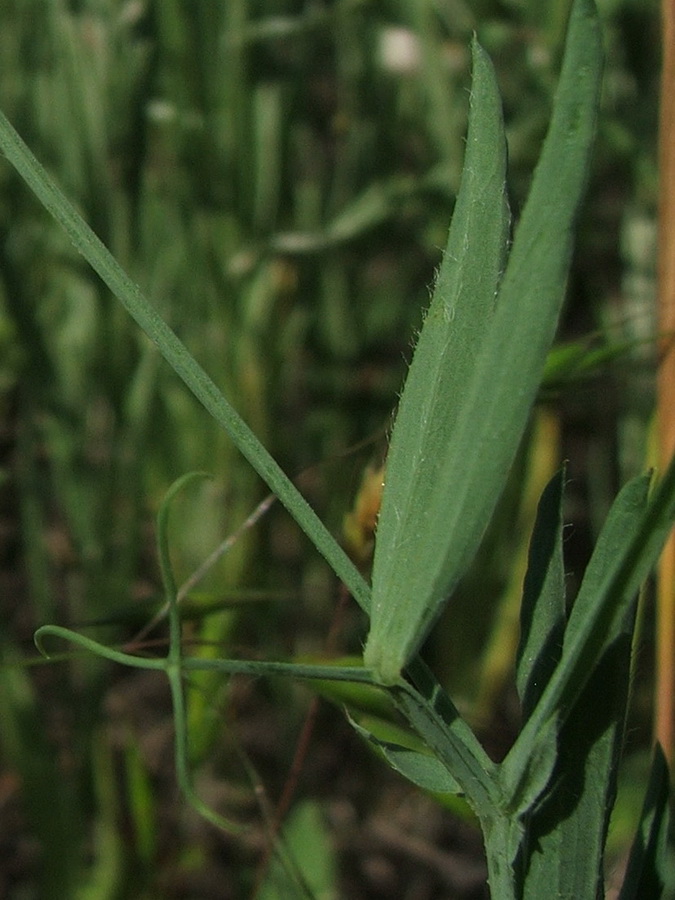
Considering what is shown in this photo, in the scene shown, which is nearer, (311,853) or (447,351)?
(447,351)

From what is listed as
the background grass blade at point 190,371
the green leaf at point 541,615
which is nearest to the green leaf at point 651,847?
the green leaf at point 541,615

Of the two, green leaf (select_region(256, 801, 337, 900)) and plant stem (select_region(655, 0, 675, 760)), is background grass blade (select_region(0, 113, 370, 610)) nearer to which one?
plant stem (select_region(655, 0, 675, 760))

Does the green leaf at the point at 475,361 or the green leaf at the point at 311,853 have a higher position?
the green leaf at the point at 475,361

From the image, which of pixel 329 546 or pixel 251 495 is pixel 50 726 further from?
pixel 329 546

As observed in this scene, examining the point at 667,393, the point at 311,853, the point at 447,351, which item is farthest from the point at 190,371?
the point at 311,853

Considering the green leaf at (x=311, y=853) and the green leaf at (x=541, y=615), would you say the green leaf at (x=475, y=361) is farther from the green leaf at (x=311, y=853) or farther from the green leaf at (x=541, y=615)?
the green leaf at (x=311, y=853)

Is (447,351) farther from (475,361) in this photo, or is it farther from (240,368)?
(240,368)

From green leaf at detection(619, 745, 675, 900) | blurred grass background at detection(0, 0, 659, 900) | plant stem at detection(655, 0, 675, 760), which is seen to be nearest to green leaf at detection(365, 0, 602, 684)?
green leaf at detection(619, 745, 675, 900)
